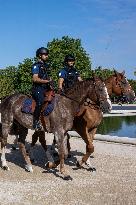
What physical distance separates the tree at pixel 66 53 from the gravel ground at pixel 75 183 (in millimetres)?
45574

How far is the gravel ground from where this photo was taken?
30.4ft

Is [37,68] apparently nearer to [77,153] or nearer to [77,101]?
[77,101]

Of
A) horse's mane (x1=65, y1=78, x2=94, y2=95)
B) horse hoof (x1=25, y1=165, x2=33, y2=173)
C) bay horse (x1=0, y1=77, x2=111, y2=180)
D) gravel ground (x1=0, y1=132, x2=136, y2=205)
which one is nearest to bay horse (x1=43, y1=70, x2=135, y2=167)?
bay horse (x1=0, y1=77, x2=111, y2=180)

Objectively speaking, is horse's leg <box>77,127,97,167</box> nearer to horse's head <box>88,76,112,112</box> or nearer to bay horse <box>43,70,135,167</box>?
bay horse <box>43,70,135,167</box>

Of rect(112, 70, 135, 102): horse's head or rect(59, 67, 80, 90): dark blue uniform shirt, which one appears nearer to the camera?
rect(112, 70, 135, 102): horse's head

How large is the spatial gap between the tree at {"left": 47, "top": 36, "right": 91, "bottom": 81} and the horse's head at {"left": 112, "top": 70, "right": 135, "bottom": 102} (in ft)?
152

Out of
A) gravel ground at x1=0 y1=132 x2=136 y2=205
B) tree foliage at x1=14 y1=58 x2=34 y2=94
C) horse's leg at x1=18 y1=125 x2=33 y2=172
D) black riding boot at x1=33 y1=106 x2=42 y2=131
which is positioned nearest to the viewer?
gravel ground at x1=0 y1=132 x2=136 y2=205

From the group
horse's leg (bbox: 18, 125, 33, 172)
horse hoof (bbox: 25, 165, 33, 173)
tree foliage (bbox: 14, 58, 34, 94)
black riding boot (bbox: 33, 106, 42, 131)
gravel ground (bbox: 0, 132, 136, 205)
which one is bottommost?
gravel ground (bbox: 0, 132, 136, 205)

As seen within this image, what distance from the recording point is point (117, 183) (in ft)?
35.1

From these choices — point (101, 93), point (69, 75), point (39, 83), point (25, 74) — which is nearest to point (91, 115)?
point (101, 93)

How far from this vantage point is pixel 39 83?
11.8m

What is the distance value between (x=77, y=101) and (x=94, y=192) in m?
2.77

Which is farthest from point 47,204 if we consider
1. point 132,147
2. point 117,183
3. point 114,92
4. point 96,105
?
point 132,147

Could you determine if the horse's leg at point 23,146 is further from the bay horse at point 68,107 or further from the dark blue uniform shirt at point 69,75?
the dark blue uniform shirt at point 69,75
